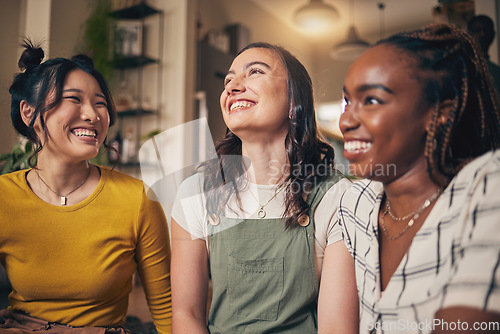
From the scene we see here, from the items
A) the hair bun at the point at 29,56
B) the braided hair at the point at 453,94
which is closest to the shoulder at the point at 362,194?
the braided hair at the point at 453,94

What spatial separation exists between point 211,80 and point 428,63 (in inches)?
101

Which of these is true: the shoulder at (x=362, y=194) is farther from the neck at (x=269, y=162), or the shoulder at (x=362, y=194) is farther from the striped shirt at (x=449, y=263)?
the neck at (x=269, y=162)

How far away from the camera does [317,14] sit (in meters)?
3.20

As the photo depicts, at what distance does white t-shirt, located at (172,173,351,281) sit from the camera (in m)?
0.79

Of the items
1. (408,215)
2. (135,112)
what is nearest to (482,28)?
(408,215)

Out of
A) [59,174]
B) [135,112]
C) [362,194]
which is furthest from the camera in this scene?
[135,112]

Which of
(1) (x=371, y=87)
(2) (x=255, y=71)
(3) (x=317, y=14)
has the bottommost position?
(1) (x=371, y=87)

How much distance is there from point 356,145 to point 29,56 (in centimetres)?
75

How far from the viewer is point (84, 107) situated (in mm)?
852

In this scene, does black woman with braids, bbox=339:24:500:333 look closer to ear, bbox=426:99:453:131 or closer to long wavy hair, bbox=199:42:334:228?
ear, bbox=426:99:453:131

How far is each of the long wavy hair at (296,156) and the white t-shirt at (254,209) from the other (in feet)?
0.06

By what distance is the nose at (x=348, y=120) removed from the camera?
1.69 ft

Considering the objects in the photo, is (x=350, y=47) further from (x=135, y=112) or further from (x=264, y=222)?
(x=264, y=222)

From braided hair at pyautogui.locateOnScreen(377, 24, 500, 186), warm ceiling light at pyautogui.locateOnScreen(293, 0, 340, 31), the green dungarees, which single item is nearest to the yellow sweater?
the green dungarees
